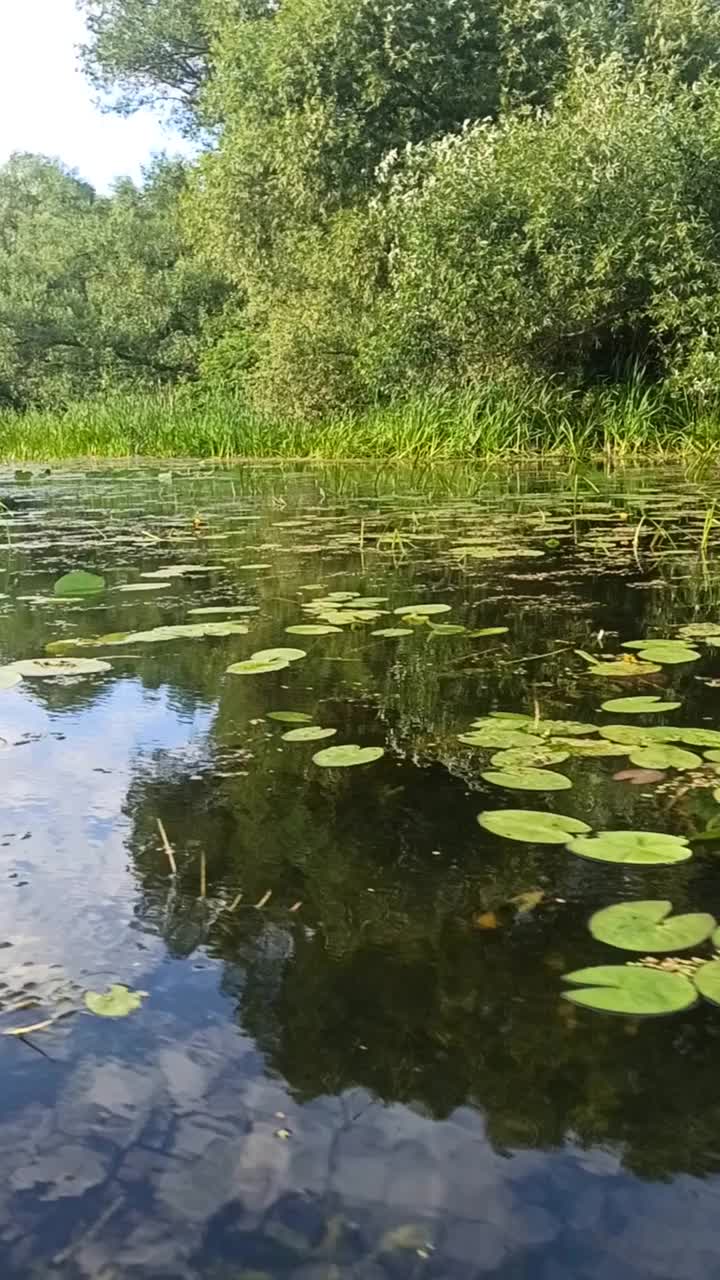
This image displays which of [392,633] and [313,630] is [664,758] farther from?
[313,630]

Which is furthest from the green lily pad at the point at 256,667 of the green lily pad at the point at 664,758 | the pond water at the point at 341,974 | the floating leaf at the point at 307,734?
the green lily pad at the point at 664,758

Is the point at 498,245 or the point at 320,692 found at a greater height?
the point at 498,245

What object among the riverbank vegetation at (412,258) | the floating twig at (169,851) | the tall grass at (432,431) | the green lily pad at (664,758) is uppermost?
the riverbank vegetation at (412,258)

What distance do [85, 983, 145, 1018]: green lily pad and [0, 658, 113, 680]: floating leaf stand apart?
1.25 meters

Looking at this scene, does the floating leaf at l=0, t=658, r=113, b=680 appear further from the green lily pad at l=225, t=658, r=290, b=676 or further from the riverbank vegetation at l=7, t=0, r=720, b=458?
the riverbank vegetation at l=7, t=0, r=720, b=458

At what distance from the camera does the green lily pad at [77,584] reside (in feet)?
10.1

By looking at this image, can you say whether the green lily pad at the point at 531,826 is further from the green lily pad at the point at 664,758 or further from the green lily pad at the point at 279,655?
the green lily pad at the point at 279,655

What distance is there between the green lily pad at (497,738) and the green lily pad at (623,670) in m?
0.41

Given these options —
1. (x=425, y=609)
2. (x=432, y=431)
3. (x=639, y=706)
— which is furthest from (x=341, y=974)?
(x=432, y=431)

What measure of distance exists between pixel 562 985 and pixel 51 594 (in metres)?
2.51

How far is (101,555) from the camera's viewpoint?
4098mm

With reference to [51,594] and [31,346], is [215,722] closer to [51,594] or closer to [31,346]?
[51,594]

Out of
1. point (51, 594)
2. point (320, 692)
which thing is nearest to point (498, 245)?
point (51, 594)

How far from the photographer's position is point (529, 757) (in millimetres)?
1544
